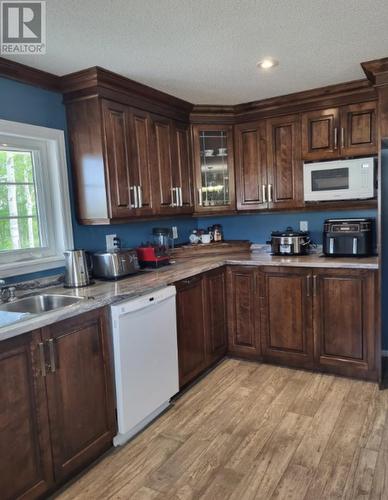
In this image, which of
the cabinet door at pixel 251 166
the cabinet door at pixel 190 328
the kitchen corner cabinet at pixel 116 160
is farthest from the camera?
the cabinet door at pixel 251 166

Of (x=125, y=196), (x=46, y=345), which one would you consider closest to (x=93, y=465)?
(x=46, y=345)

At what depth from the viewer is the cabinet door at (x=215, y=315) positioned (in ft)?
10.8

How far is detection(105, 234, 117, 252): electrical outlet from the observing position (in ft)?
10.4

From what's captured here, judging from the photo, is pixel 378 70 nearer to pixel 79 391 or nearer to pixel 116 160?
pixel 116 160

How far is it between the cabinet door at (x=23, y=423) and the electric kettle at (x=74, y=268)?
0.76 meters

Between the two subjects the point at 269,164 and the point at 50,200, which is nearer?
the point at 50,200

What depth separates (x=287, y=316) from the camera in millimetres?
3312

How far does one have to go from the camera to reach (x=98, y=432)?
222 cm

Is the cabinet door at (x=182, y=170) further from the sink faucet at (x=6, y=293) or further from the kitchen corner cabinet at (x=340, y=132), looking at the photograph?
the sink faucet at (x=6, y=293)

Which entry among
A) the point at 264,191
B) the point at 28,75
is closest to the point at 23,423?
the point at 28,75

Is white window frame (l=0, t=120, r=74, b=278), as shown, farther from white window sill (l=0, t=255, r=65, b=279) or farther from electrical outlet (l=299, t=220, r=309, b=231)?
electrical outlet (l=299, t=220, r=309, b=231)

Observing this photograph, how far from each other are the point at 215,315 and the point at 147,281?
950 millimetres

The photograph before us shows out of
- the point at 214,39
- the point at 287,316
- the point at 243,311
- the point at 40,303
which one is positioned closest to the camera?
the point at 214,39

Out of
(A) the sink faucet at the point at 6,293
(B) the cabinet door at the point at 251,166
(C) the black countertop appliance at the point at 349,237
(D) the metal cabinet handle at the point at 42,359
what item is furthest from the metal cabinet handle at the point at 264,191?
(D) the metal cabinet handle at the point at 42,359
